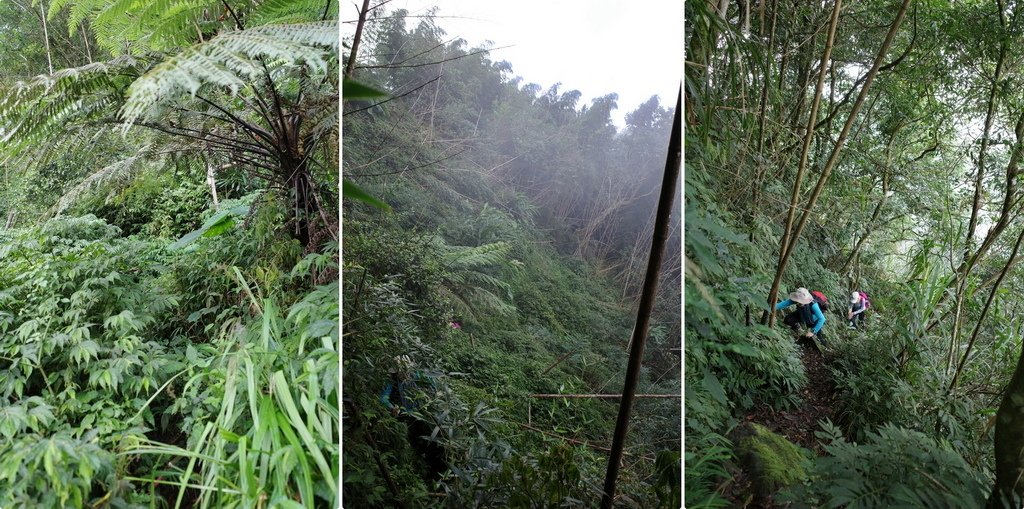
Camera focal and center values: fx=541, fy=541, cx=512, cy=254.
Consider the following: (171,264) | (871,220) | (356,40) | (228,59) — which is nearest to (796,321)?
(871,220)

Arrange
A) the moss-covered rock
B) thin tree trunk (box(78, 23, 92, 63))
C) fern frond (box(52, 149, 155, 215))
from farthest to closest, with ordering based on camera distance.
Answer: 1. thin tree trunk (box(78, 23, 92, 63))
2. fern frond (box(52, 149, 155, 215))
3. the moss-covered rock

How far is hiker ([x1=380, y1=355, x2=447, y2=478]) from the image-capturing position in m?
1.04

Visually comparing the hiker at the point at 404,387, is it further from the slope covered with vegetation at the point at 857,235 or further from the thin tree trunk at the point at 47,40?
the thin tree trunk at the point at 47,40

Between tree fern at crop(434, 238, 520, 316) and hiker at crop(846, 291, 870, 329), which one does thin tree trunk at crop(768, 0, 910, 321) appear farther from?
tree fern at crop(434, 238, 520, 316)

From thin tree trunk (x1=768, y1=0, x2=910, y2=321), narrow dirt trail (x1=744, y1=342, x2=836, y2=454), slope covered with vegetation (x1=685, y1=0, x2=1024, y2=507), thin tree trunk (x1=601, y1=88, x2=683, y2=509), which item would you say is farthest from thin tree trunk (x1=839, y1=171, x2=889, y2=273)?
thin tree trunk (x1=601, y1=88, x2=683, y2=509)

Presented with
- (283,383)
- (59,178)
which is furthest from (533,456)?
(59,178)

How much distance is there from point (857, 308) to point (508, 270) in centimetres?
75

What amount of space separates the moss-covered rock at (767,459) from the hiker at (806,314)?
0.23 m

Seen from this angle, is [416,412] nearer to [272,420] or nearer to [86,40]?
[272,420]

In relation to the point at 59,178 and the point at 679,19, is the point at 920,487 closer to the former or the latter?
the point at 679,19

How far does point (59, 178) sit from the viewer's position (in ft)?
6.08

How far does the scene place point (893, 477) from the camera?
1.04m

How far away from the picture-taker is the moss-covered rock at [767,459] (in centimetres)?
107

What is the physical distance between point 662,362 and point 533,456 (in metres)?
0.30
